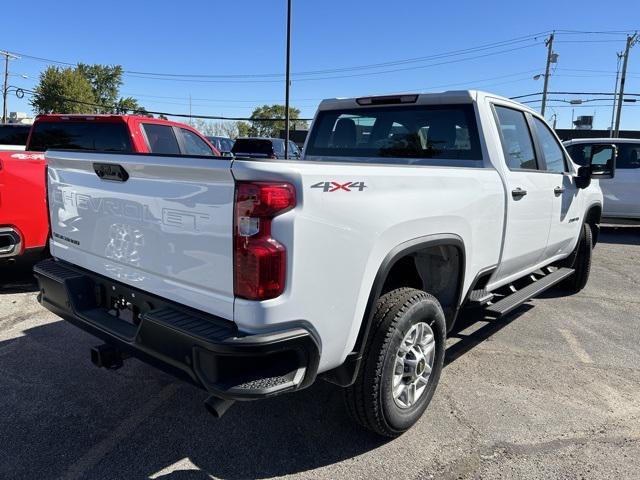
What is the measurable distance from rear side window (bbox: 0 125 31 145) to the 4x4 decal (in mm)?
9431

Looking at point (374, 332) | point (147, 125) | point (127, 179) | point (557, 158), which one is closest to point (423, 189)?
point (374, 332)

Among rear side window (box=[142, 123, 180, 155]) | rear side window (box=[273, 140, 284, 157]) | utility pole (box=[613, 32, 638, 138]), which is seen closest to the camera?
rear side window (box=[142, 123, 180, 155])

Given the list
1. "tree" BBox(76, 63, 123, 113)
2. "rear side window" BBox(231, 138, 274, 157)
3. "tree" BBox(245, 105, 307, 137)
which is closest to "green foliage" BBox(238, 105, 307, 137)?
"tree" BBox(245, 105, 307, 137)

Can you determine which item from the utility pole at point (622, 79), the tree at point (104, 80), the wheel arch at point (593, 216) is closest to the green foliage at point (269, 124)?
the tree at point (104, 80)

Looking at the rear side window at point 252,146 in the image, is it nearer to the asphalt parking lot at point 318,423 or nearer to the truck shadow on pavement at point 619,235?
the truck shadow on pavement at point 619,235

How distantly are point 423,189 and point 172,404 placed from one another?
208 cm

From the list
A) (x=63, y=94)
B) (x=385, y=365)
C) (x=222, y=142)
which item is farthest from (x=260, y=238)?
(x=63, y=94)

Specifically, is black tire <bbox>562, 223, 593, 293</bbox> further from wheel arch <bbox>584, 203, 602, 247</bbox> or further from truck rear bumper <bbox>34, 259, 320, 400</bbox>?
truck rear bumper <bbox>34, 259, 320, 400</bbox>

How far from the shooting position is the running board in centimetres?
376

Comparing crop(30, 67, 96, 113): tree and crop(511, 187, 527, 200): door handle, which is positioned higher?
crop(30, 67, 96, 113): tree

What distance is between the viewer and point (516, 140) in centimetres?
413

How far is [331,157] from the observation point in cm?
450

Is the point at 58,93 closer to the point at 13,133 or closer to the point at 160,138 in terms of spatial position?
the point at 13,133

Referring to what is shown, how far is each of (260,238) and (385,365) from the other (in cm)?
107
